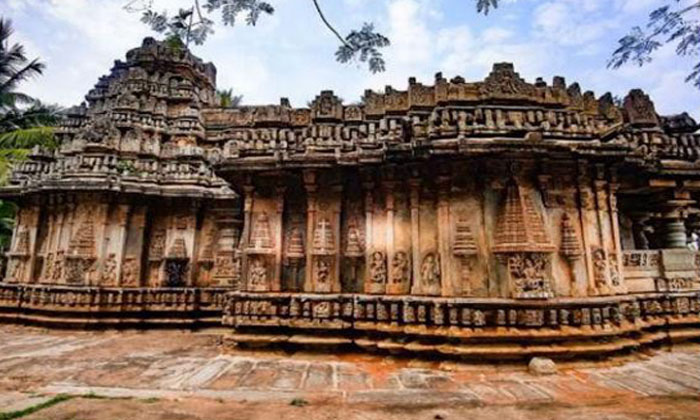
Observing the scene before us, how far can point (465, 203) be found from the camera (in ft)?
24.5

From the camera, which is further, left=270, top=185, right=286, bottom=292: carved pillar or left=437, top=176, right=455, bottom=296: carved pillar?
left=270, top=185, right=286, bottom=292: carved pillar

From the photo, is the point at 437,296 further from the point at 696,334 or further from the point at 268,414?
the point at 696,334

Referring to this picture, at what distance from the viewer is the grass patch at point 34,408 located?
160 inches

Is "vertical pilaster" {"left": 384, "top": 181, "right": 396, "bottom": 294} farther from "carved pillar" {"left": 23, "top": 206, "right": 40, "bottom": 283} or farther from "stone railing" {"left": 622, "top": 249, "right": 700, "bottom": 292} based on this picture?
"carved pillar" {"left": 23, "top": 206, "right": 40, "bottom": 283}

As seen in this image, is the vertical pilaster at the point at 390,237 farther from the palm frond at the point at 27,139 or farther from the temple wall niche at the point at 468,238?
the palm frond at the point at 27,139

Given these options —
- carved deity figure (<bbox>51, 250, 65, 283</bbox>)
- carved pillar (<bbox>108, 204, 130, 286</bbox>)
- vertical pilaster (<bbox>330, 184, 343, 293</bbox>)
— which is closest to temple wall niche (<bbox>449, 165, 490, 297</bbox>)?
vertical pilaster (<bbox>330, 184, 343, 293</bbox>)

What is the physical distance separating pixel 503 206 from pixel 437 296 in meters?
1.97

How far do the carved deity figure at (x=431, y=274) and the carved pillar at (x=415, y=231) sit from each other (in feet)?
0.36

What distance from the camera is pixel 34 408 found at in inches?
173

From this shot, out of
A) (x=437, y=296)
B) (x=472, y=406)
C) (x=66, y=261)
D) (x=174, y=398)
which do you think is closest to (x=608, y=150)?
(x=437, y=296)

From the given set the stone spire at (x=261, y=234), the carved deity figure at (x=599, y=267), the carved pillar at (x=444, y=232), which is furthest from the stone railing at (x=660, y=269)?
the stone spire at (x=261, y=234)

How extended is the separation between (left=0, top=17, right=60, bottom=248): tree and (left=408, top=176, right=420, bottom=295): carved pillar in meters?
18.5

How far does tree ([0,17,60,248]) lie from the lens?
19.5 m

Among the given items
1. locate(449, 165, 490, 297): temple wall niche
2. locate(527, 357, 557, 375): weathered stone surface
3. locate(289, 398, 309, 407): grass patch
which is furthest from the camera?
locate(449, 165, 490, 297): temple wall niche
